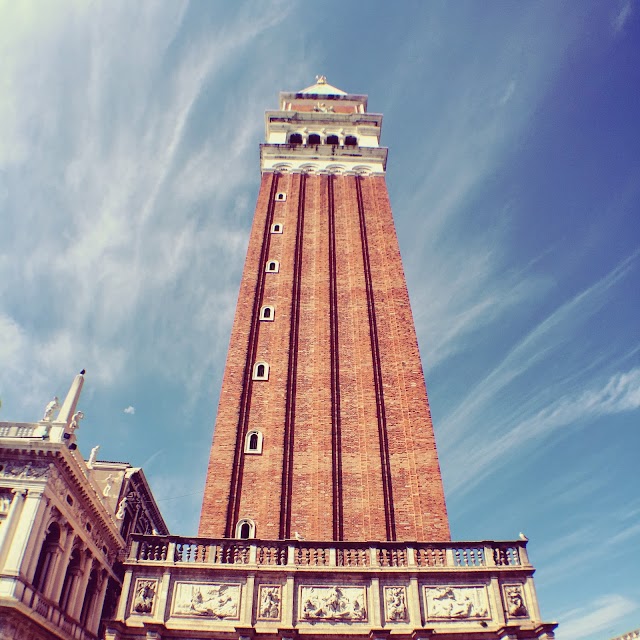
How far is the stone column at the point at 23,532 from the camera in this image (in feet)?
62.1

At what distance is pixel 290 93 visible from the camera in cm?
5344

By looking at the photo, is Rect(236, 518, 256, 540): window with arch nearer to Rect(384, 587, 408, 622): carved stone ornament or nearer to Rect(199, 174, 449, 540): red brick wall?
Rect(199, 174, 449, 540): red brick wall

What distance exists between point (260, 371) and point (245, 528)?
8.81 meters

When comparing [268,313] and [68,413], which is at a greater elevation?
[268,313]

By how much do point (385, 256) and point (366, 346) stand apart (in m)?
7.95

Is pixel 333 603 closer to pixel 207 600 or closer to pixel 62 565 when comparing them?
pixel 207 600

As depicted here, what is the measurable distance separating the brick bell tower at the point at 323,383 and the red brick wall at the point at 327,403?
0.06 m

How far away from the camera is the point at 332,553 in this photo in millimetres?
19812

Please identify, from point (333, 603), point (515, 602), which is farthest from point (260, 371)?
point (515, 602)

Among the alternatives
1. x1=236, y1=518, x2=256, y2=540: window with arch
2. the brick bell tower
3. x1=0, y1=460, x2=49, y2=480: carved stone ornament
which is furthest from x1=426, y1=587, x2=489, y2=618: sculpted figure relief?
x1=0, y1=460, x2=49, y2=480: carved stone ornament

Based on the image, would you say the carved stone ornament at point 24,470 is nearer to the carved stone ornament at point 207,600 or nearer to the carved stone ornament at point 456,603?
the carved stone ornament at point 207,600

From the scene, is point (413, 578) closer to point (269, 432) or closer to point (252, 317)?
point (269, 432)

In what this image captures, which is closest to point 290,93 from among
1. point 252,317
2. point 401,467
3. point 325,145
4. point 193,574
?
point 325,145

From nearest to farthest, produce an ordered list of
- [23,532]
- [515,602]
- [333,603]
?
[333,603] → [515,602] → [23,532]
